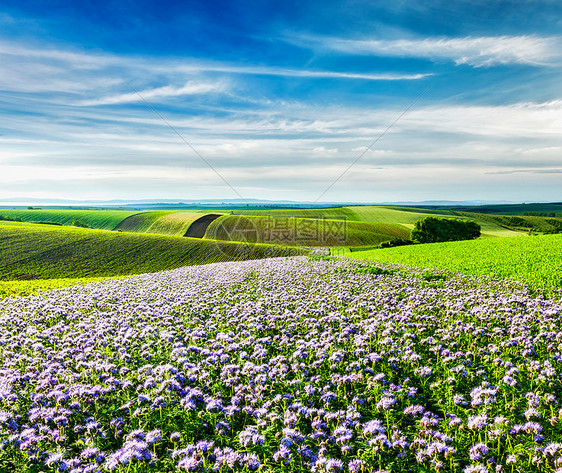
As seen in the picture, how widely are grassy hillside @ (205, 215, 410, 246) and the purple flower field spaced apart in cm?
6516

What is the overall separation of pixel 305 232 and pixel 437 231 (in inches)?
1235

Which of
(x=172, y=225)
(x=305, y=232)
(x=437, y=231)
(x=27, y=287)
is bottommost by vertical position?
(x=27, y=287)

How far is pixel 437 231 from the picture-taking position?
71.6 metres

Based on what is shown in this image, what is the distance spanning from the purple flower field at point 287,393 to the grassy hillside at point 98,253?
3521cm

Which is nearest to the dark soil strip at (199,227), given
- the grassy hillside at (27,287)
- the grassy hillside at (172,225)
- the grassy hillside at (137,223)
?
the grassy hillside at (172,225)

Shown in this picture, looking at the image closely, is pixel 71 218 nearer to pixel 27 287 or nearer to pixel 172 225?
pixel 172 225

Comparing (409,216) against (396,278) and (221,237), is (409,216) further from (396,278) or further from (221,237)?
(396,278)

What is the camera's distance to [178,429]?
505cm

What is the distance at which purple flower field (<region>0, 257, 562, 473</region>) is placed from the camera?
4.34 metres

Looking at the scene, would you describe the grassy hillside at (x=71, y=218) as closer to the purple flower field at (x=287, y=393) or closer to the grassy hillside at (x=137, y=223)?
the grassy hillside at (x=137, y=223)

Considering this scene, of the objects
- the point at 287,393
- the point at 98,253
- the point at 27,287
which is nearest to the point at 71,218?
the point at 98,253

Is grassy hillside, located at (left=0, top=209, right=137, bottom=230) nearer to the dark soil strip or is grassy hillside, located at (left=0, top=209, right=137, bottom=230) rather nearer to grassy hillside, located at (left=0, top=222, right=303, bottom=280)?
the dark soil strip

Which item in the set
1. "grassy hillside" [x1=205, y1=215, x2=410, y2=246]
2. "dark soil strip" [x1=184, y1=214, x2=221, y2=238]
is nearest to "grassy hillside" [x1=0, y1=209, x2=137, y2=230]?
"dark soil strip" [x1=184, y1=214, x2=221, y2=238]

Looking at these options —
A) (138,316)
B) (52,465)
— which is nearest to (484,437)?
(52,465)
